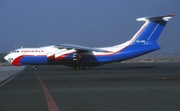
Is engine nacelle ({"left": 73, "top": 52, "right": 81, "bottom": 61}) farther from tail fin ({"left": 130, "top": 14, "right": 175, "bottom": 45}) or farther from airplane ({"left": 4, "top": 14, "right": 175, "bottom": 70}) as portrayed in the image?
tail fin ({"left": 130, "top": 14, "right": 175, "bottom": 45})

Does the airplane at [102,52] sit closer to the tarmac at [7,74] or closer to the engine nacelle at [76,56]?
the engine nacelle at [76,56]

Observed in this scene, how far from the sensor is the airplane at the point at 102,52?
4394 centimetres

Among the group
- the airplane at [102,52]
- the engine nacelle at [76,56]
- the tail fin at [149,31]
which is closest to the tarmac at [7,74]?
the airplane at [102,52]

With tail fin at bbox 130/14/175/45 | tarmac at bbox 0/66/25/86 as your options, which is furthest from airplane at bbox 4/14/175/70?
tarmac at bbox 0/66/25/86

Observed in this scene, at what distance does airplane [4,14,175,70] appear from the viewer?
144 ft

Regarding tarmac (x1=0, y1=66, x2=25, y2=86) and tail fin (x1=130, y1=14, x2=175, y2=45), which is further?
tail fin (x1=130, y1=14, x2=175, y2=45)

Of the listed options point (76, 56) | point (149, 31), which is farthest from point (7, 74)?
point (149, 31)

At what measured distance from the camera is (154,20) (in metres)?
44.1

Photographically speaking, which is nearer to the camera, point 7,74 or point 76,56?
point 7,74

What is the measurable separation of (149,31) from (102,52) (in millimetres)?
7153

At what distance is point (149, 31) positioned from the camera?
145 feet

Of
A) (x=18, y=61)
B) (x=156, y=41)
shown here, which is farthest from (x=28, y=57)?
(x=156, y=41)

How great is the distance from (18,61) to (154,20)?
19.8m

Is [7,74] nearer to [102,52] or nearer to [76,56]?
[76,56]
